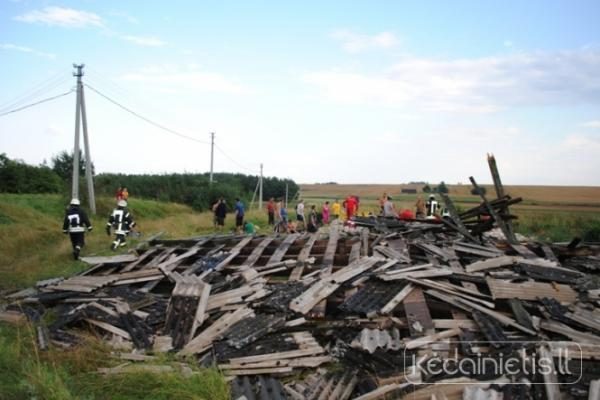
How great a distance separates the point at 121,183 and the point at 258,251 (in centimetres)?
2707

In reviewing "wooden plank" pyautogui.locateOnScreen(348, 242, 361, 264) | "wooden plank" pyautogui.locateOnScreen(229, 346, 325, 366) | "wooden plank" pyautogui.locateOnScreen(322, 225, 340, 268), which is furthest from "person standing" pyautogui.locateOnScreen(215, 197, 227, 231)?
"wooden plank" pyautogui.locateOnScreen(229, 346, 325, 366)

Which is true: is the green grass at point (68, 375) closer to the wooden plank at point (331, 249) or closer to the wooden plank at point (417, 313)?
A: the wooden plank at point (417, 313)

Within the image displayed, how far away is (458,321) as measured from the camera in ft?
20.7

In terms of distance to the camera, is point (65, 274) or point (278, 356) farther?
point (65, 274)

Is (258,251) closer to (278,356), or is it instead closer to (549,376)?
(278,356)

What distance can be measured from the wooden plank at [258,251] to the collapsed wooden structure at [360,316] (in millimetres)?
66

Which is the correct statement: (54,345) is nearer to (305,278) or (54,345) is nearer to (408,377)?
(305,278)

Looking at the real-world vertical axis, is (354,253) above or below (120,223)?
below

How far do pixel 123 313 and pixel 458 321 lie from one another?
4852 millimetres

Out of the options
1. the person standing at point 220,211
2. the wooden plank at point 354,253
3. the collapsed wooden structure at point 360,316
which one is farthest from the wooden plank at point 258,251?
the person standing at point 220,211

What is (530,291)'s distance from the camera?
685 centimetres

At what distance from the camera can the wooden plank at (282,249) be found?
941 centimetres

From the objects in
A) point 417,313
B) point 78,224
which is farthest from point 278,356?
point 78,224

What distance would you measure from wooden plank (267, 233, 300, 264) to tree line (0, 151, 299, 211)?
621 inches
